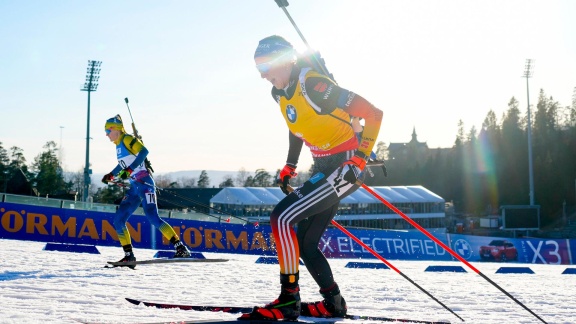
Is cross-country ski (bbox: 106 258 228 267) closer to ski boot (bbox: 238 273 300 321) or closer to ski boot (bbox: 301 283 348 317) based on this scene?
ski boot (bbox: 301 283 348 317)

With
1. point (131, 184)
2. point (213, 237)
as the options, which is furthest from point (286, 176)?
point (213, 237)

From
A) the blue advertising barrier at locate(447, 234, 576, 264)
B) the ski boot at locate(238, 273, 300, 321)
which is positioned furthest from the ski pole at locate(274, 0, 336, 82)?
the blue advertising barrier at locate(447, 234, 576, 264)

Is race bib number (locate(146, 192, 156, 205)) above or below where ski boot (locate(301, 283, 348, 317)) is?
above

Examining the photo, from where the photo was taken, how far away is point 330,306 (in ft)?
14.6

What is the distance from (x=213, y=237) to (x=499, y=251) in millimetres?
14003

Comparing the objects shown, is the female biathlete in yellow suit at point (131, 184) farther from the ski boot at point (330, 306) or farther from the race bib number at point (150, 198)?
the ski boot at point (330, 306)

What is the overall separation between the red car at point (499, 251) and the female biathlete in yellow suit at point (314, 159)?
23355 mm

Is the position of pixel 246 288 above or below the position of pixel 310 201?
below

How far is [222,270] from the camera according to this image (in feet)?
30.2

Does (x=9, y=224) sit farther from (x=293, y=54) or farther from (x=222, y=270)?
(x=293, y=54)

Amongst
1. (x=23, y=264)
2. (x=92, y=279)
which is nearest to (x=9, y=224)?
(x=23, y=264)

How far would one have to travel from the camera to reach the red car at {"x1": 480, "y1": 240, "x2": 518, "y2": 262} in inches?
1029

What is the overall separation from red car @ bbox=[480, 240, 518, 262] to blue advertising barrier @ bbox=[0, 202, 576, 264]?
0.78 m

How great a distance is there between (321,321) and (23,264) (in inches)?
237
